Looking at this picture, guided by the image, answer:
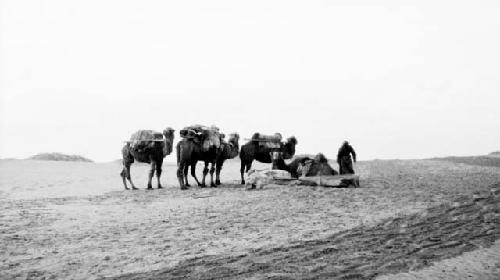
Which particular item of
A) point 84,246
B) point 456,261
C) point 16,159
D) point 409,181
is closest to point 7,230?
point 84,246

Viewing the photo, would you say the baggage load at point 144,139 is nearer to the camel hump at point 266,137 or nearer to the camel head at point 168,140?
the camel head at point 168,140

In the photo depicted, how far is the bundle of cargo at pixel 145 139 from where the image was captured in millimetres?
19094

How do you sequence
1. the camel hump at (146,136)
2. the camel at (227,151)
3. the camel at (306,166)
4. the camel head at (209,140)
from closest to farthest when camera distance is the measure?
the camel at (306,166) → the camel head at (209,140) → the camel hump at (146,136) → the camel at (227,151)

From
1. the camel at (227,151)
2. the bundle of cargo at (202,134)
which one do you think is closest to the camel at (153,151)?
the bundle of cargo at (202,134)

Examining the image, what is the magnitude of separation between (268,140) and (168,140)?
4145 millimetres

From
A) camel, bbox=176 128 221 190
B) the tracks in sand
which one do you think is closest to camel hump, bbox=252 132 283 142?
camel, bbox=176 128 221 190

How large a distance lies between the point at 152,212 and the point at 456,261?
847cm

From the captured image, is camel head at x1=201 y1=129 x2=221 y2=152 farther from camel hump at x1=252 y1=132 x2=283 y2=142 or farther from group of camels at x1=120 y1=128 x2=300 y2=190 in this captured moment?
camel hump at x1=252 y1=132 x2=283 y2=142

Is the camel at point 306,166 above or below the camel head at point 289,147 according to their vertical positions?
below

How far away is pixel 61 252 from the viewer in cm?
963

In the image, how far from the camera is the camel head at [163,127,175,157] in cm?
1944

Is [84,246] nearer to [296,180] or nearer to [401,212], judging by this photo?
[401,212]

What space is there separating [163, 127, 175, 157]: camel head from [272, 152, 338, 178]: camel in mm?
4012

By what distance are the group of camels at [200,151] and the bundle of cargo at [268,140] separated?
0.08 m
